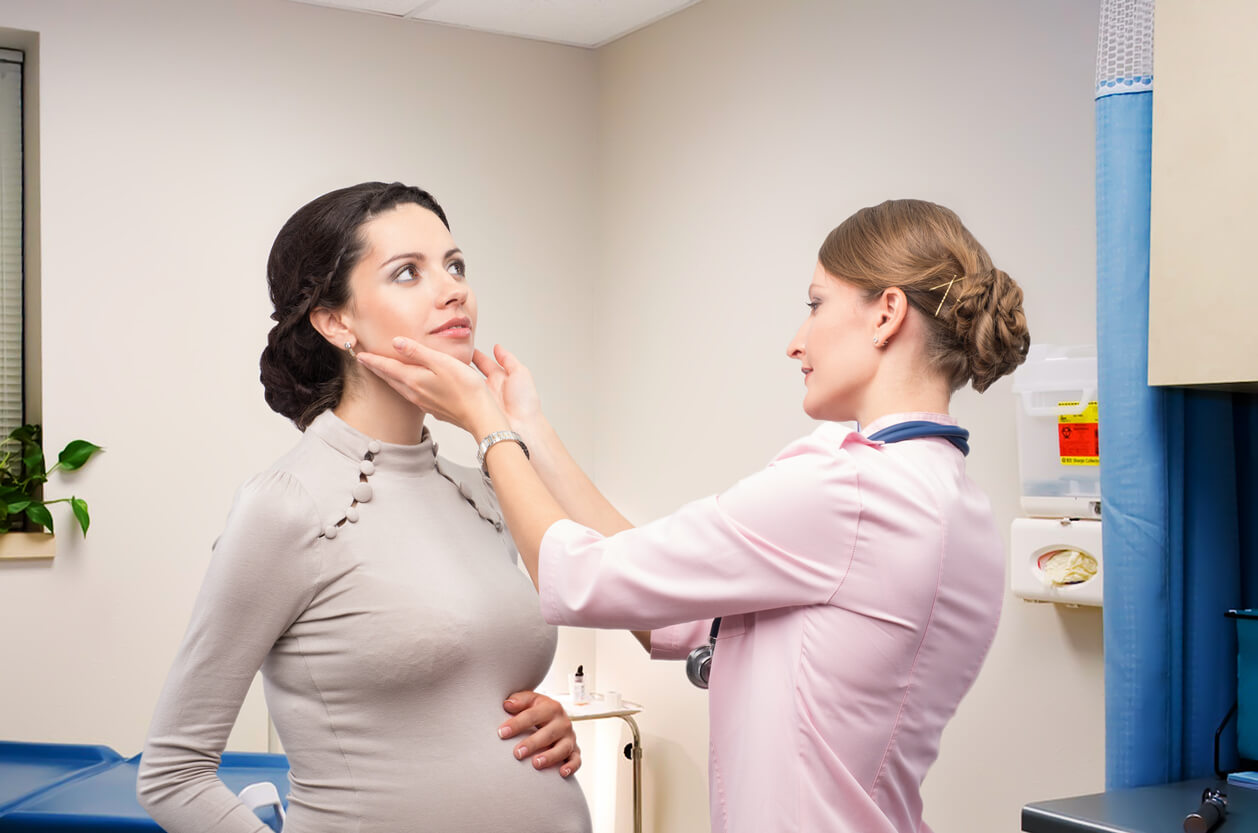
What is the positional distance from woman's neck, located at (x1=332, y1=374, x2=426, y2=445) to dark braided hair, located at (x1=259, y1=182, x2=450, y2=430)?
1.6 inches

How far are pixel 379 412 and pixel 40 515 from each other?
202 cm

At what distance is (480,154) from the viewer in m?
3.81

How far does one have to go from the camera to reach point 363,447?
146 centimetres

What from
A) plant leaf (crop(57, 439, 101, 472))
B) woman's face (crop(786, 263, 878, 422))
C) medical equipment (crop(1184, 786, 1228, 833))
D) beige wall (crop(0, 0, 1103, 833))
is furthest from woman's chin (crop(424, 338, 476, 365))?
plant leaf (crop(57, 439, 101, 472))

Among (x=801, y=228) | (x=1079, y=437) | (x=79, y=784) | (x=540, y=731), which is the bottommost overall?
(x=79, y=784)

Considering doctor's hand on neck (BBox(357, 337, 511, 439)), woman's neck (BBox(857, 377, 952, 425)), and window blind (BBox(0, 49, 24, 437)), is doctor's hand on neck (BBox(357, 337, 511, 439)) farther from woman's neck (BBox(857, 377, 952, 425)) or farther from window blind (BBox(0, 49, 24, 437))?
window blind (BBox(0, 49, 24, 437))

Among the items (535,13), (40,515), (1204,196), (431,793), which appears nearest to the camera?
(431,793)

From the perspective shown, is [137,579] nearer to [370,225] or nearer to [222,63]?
[222,63]

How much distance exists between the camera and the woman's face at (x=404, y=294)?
1.49m

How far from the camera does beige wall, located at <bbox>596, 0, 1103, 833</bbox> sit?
2361 mm

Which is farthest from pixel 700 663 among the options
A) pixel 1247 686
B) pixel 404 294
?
pixel 1247 686

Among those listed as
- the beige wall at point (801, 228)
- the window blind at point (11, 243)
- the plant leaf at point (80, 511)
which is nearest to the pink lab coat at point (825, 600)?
the beige wall at point (801, 228)

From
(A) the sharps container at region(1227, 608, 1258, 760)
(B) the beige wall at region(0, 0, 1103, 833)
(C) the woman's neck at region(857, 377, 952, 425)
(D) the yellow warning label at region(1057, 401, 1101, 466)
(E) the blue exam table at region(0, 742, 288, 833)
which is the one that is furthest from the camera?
(B) the beige wall at region(0, 0, 1103, 833)

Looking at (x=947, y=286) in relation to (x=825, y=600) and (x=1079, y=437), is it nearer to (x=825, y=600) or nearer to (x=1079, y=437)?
(x=825, y=600)
